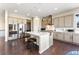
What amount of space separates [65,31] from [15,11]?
3.00 feet

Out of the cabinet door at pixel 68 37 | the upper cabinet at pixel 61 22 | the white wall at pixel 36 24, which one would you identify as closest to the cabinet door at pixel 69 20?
the upper cabinet at pixel 61 22

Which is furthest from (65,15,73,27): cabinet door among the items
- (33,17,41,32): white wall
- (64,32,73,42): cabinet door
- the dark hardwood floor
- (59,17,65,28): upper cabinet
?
(33,17,41,32): white wall

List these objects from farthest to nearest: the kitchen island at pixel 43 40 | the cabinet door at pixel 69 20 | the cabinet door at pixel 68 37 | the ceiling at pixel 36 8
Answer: the kitchen island at pixel 43 40 < the cabinet door at pixel 68 37 < the cabinet door at pixel 69 20 < the ceiling at pixel 36 8

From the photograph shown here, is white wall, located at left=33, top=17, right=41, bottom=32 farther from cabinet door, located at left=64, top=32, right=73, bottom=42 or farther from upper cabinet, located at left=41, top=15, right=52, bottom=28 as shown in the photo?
cabinet door, located at left=64, top=32, right=73, bottom=42

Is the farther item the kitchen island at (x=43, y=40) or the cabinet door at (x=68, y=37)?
the kitchen island at (x=43, y=40)

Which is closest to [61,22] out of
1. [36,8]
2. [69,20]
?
[69,20]

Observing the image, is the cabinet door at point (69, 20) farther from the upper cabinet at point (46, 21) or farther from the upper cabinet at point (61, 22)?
the upper cabinet at point (46, 21)

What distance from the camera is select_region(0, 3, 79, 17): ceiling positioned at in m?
1.18

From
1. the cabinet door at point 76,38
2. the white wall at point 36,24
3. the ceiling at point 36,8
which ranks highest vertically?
the ceiling at point 36,8

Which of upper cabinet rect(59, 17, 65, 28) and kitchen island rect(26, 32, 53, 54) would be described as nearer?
upper cabinet rect(59, 17, 65, 28)

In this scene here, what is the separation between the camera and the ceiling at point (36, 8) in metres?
1.18

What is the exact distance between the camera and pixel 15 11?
4.19 ft

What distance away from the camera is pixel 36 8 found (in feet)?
4.23

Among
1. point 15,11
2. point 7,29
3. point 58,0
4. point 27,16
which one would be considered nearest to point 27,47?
point 7,29
